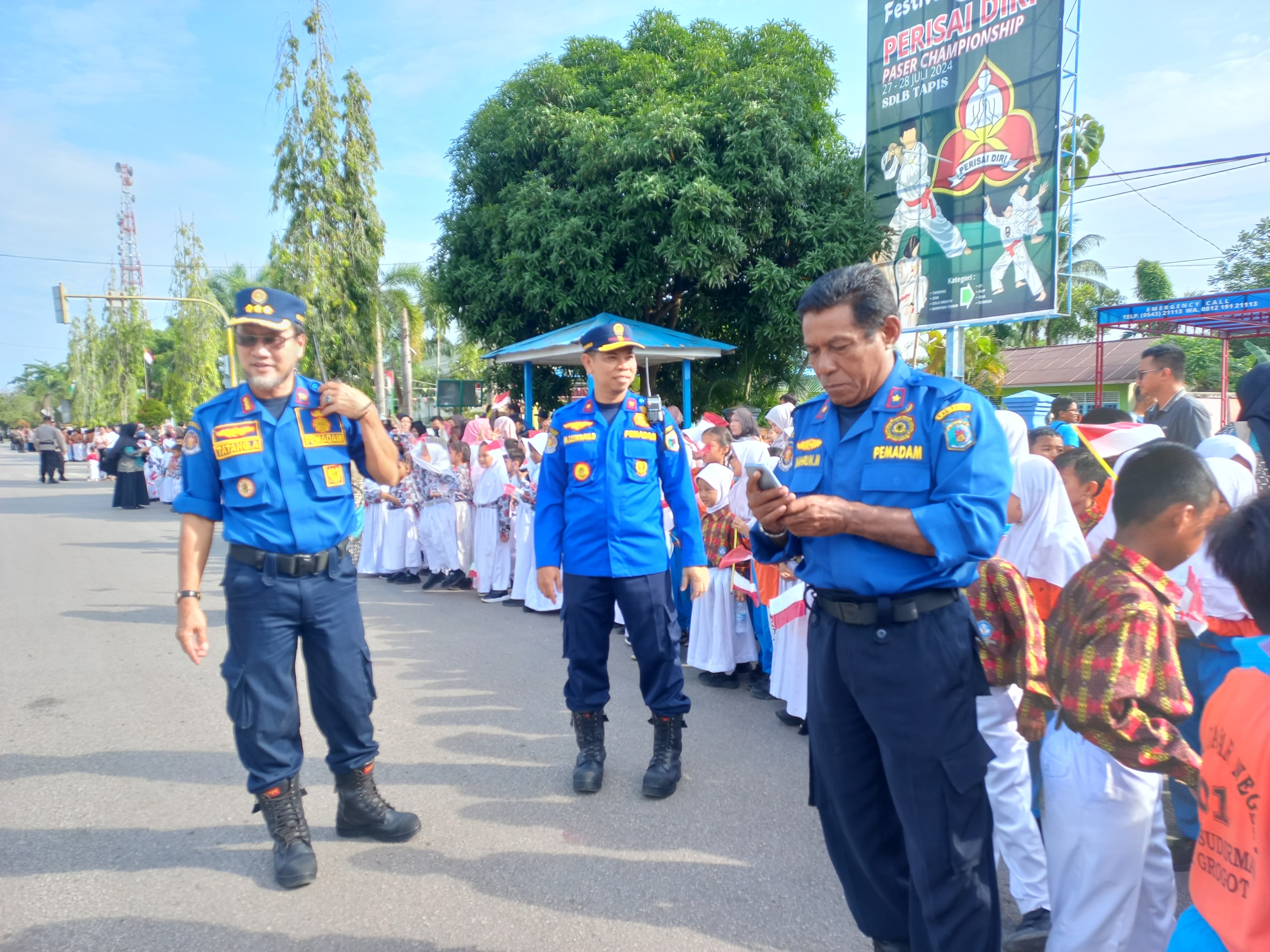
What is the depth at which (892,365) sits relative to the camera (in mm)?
2168

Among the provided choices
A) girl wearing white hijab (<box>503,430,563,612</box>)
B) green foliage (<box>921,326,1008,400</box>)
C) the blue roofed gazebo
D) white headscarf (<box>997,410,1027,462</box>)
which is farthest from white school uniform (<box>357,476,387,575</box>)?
green foliage (<box>921,326,1008,400</box>)

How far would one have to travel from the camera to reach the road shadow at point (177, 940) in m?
2.59

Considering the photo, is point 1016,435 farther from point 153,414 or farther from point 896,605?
point 153,414

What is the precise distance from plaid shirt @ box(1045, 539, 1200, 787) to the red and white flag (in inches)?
122

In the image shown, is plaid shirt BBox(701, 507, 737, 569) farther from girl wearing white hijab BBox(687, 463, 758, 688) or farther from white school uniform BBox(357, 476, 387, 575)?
white school uniform BBox(357, 476, 387, 575)

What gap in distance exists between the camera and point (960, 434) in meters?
1.96

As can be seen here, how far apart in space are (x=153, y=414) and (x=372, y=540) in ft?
96.0

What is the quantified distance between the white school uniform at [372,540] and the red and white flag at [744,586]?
555 cm

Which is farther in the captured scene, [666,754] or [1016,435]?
[666,754]

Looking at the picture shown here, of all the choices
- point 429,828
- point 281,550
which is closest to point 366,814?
point 429,828

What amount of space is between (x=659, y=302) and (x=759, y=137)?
3.46 m

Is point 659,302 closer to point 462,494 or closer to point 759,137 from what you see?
point 759,137

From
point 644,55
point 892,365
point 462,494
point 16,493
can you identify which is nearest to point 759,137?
point 644,55

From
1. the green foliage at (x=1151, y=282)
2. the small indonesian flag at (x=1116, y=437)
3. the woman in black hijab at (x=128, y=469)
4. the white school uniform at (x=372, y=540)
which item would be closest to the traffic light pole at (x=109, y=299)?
the woman in black hijab at (x=128, y=469)
